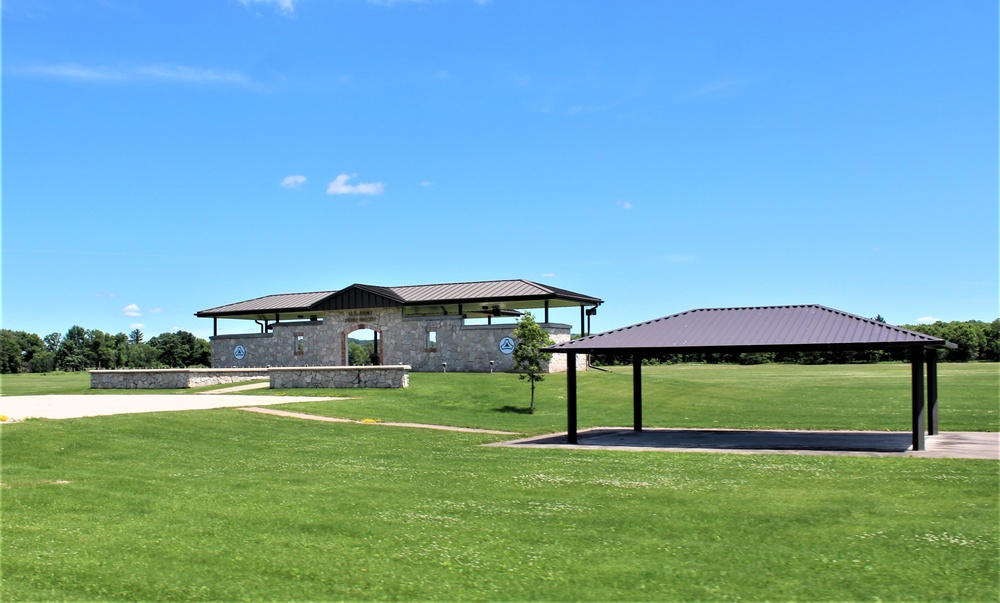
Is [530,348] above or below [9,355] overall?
above

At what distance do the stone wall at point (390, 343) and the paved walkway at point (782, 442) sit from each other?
674 inches

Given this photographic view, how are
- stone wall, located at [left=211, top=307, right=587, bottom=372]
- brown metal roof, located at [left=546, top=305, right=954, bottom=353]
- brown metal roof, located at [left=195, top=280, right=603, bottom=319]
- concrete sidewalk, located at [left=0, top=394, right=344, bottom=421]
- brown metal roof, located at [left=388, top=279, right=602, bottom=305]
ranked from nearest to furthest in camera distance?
brown metal roof, located at [left=546, top=305, right=954, bottom=353], concrete sidewalk, located at [left=0, top=394, right=344, bottom=421], brown metal roof, located at [left=388, top=279, right=602, bottom=305], brown metal roof, located at [left=195, top=280, right=603, bottom=319], stone wall, located at [left=211, top=307, right=587, bottom=372]

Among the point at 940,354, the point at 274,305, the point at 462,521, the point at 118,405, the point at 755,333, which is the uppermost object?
the point at 274,305

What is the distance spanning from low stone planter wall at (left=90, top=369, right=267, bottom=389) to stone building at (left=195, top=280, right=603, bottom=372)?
21.5ft

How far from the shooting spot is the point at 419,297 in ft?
146

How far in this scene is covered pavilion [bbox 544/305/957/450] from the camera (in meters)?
17.3

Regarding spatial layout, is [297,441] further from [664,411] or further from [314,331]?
[314,331]

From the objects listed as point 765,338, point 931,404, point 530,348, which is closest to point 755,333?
point 765,338

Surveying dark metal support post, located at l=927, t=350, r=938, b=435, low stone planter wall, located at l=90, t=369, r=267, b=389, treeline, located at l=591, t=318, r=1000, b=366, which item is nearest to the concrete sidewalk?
low stone planter wall, located at l=90, t=369, r=267, b=389

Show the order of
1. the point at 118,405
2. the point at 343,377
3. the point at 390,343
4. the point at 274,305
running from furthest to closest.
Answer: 1. the point at 274,305
2. the point at 390,343
3. the point at 343,377
4. the point at 118,405

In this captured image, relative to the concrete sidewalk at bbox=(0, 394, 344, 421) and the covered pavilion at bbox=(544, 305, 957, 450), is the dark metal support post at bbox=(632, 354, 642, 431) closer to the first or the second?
the covered pavilion at bbox=(544, 305, 957, 450)

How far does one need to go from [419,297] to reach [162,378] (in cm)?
1373

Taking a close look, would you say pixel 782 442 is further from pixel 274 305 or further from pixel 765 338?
pixel 274 305

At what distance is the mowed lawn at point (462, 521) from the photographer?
7535mm
